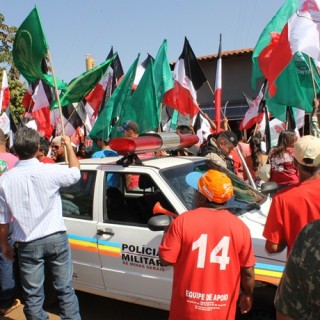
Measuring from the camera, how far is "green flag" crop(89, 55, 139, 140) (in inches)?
296

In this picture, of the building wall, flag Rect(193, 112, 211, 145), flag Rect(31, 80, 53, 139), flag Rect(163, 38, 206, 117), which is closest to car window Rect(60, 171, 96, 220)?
flag Rect(163, 38, 206, 117)

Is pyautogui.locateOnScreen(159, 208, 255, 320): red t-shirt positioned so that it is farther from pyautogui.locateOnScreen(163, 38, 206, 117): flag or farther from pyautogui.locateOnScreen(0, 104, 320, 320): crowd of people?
pyautogui.locateOnScreen(163, 38, 206, 117): flag

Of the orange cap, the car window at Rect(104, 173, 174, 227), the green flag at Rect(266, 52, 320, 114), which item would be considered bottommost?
the car window at Rect(104, 173, 174, 227)

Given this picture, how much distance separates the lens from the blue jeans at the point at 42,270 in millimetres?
3315

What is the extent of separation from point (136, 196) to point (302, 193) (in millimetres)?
2182

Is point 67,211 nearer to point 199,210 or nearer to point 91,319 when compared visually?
point 91,319

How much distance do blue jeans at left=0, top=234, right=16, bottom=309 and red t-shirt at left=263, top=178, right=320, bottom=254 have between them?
9.34ft

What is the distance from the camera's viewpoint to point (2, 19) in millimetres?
20484

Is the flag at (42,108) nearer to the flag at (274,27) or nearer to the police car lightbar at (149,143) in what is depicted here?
the flag at (274,27)

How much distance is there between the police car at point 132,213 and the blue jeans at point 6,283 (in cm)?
74

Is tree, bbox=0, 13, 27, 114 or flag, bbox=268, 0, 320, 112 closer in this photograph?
flag, bbox=268, 0, 320, 112

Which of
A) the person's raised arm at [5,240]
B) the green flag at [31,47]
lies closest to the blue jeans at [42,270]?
the person's raised arm at [5,240]

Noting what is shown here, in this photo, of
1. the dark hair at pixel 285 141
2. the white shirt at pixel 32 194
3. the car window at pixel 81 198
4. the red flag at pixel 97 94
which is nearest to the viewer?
the white shirt at pixel 32 194

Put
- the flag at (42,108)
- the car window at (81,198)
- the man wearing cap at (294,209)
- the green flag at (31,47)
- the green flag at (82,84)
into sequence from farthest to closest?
the flag at (42,108)
the green flag at (82,84)
the green flag at (31,47)
the car window at (81,198)
the man wearing cap at (294,209)
